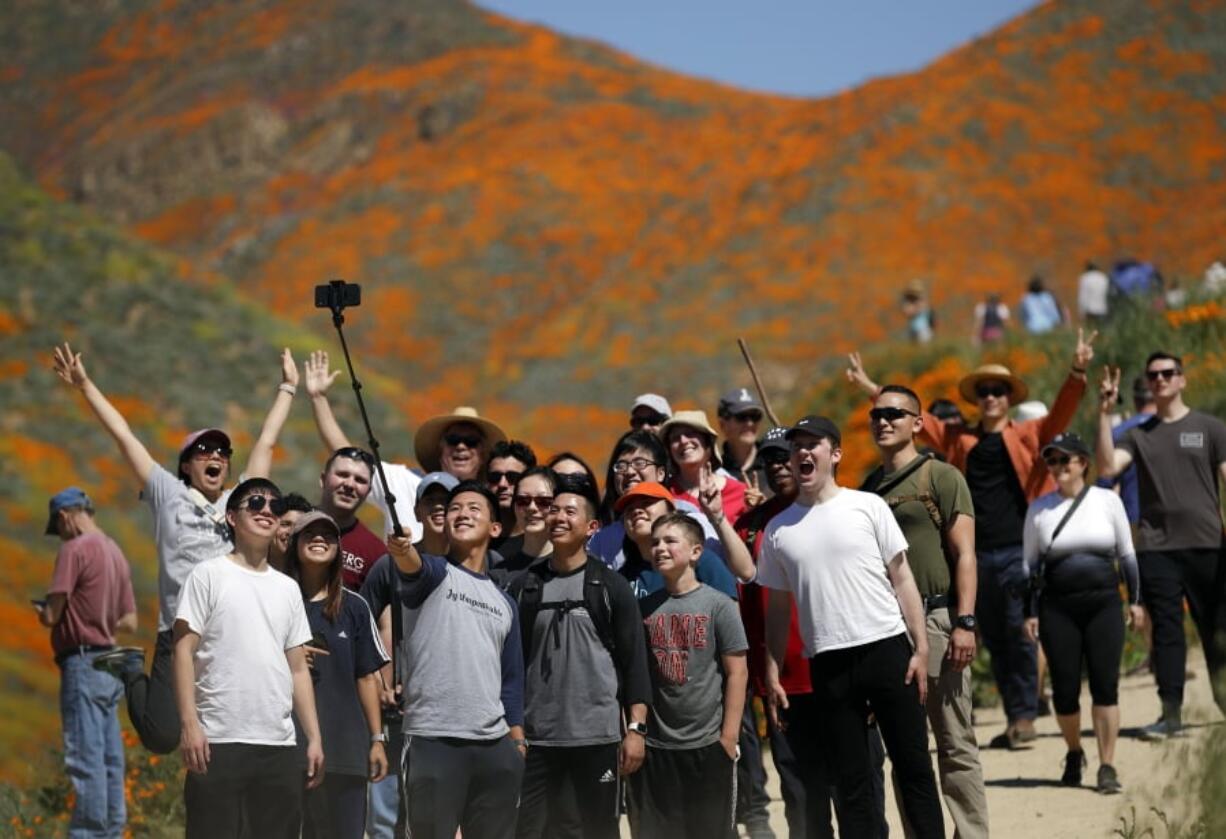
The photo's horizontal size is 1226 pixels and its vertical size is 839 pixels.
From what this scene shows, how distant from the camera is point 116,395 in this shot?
Answer: 22031mm

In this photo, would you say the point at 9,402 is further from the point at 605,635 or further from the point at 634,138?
the point at 634,138

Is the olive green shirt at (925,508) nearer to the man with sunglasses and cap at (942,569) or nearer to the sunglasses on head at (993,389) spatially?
the man with sunglasses and cap at (942,569)

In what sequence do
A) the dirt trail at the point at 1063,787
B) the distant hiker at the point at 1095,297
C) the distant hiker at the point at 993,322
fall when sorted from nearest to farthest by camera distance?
the dirt trail at the point at 1063,787, the distant hiker at the point at 1095,297, the distant hiker at the point at 993,322

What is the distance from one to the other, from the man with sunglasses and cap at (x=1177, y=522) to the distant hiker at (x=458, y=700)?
410 cm

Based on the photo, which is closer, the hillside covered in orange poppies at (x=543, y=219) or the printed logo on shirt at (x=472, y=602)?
the printed logo on shirt at (x=472, y=602)

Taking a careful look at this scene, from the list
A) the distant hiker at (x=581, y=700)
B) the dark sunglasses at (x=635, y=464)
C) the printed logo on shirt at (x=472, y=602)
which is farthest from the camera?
the dark sunglasses at (x=635, y=464)

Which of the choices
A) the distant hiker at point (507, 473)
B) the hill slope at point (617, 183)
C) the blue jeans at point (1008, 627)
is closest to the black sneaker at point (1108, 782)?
the blue jeans at point (1008, 627)

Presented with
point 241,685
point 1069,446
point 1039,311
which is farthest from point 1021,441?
point 1039,311

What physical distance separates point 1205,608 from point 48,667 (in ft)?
32.1

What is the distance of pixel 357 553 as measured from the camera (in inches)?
302

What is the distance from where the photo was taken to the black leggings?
8688 mm

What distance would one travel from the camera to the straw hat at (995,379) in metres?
9.52

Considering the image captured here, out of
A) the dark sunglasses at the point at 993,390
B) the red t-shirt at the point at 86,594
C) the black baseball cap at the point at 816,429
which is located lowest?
the red t-shirt at the point at 86,594

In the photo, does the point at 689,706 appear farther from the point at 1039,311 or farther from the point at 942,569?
the point at 1039,311
